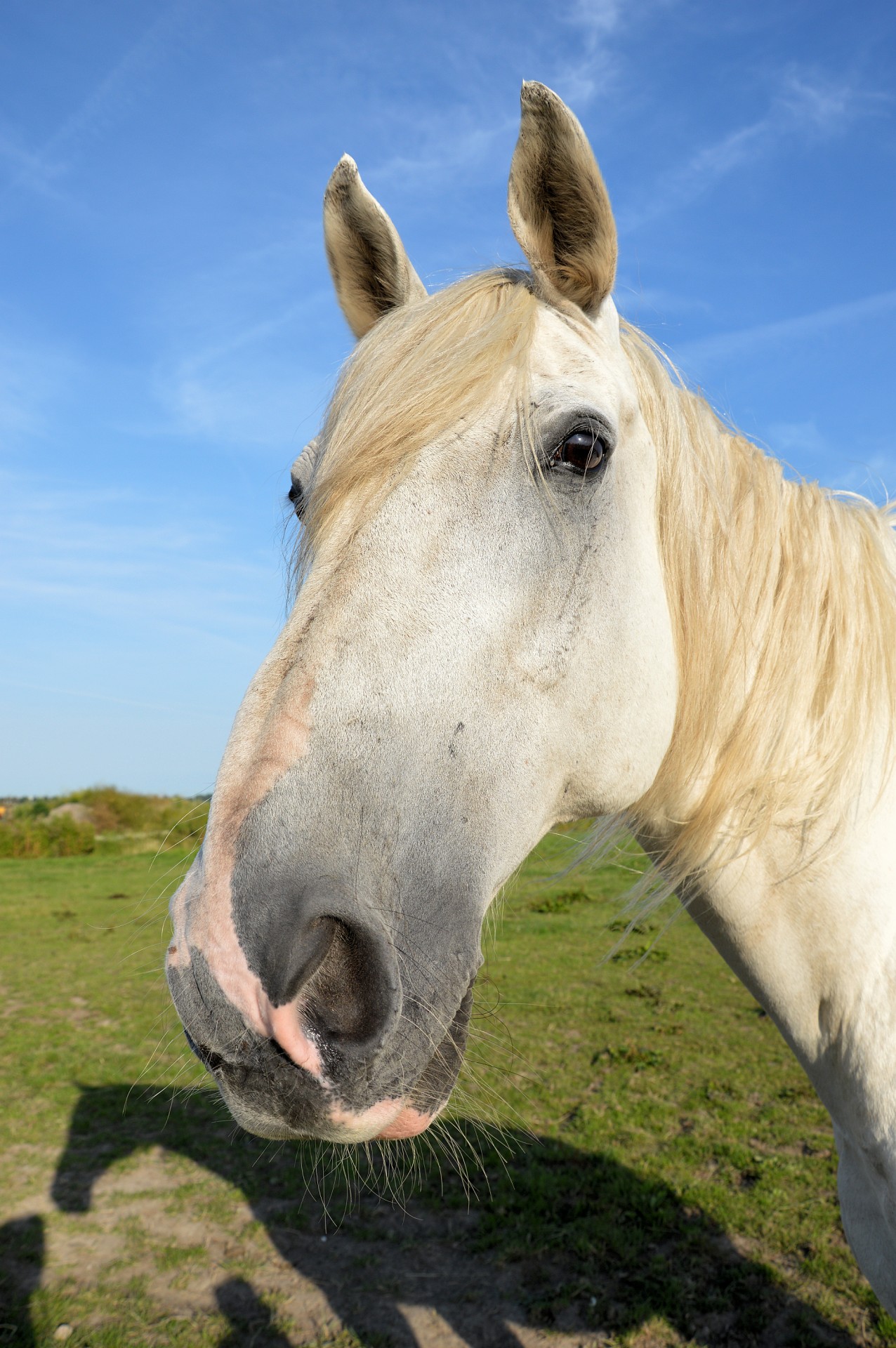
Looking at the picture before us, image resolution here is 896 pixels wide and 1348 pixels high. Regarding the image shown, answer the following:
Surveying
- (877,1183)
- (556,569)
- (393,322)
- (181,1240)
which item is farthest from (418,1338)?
(393,322)

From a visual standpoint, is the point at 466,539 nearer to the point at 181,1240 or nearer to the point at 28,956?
the point at 181,1240

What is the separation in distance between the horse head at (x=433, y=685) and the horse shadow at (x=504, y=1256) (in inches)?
82.7

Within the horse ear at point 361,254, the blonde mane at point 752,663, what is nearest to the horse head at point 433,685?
the blonde mane at point 752,663

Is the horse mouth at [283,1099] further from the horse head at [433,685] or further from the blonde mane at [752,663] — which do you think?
the blonde mane at [752,663]

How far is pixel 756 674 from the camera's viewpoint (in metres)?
1.74

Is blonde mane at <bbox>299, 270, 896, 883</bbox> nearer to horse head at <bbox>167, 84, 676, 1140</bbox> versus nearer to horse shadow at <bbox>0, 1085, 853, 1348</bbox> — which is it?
horse head at <bbox>167, 84, 676, 1140</bbox>

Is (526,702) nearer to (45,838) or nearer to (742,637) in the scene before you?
(742,637)

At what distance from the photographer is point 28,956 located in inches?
408

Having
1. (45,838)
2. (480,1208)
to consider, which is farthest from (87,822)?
(480,1208)

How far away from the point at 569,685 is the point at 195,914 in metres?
0.74

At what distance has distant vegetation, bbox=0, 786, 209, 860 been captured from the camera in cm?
2342

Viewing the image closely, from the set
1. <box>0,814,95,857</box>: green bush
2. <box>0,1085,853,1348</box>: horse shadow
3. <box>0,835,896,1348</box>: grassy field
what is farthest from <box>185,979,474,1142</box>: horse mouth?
<box>0,814,95,857</box>: green bush

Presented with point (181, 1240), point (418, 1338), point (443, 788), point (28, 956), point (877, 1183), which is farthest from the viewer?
point (28, 956)

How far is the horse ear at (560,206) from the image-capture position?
4.78 feet
